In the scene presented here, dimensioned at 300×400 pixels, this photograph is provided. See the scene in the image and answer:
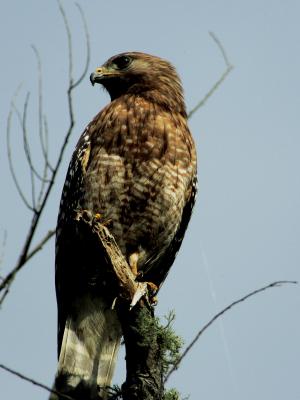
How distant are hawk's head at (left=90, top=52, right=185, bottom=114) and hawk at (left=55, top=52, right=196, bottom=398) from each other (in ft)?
1.53

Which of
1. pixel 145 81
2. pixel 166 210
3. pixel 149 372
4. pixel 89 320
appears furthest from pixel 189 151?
pixel 149 372

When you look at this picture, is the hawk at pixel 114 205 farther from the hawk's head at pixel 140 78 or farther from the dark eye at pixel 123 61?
the dark eye at pixel 123 61

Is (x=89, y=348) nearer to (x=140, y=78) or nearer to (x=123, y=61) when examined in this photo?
(x=140, y=78)

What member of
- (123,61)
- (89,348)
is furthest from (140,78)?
(89,348)

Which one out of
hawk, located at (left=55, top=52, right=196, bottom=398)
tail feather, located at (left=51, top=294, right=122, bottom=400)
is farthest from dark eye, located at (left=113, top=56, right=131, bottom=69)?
tail feather, located at (left=51, top=294, right=122, bottom=400)

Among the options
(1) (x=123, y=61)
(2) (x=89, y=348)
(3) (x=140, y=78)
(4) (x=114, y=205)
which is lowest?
(2) (x=89, y=348)

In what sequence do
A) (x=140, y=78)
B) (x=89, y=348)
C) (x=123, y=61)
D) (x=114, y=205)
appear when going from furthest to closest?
(x=123, y=61) → (x=140, y=78) → (x=114, y=205) → (x=89, y=348)

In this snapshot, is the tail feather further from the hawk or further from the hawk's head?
the hawk's head

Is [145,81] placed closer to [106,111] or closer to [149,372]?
[106,111]

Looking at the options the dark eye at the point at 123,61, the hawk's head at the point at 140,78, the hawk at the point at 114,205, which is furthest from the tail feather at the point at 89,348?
the dark eye at the point at 123,61

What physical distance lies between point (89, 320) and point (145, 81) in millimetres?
2541

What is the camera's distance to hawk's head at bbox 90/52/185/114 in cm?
728

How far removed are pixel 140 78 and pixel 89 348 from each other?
111 inches

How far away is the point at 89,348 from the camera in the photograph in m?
6.12
